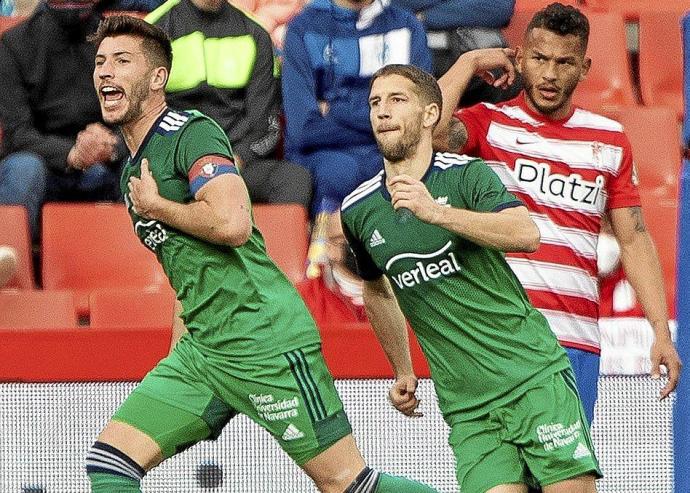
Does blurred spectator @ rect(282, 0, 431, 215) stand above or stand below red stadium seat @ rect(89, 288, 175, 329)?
above

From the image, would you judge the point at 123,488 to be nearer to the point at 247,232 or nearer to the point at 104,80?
the point at 247,232

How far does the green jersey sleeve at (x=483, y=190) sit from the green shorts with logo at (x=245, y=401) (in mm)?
712

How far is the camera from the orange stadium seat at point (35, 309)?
20.2ft

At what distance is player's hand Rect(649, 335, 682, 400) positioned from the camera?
4527mm

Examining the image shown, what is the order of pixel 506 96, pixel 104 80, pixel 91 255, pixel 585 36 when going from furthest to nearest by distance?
pixel 506 96 < pixel 91 255 < pixel 585 36 < pixel 104 80

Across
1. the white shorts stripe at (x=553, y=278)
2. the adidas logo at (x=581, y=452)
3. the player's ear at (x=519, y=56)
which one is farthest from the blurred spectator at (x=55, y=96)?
the adidas logo at (x=581, y=452)

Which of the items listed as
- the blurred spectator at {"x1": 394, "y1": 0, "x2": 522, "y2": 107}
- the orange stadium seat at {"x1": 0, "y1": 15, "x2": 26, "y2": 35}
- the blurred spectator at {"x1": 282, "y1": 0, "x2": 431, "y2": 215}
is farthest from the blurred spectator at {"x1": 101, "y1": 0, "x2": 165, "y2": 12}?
the blurred spectator at {"x1": 394, "y1": 0, "x2": 522, "y2": 107}

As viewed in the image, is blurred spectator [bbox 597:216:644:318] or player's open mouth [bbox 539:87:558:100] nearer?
player's open mouth [bbox 539:87:558:100]

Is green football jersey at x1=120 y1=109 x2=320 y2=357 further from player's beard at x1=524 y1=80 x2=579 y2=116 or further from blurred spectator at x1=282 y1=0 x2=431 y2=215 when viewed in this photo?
blurred spectator at x1=282 y1=0 x2=431 y2=215

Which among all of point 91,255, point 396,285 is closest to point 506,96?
point 91,255

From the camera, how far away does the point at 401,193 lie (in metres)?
3.84

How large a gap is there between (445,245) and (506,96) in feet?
11.1

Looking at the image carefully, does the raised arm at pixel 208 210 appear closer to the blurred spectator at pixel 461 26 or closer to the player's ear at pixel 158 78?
the player's ear at pixel 158 78

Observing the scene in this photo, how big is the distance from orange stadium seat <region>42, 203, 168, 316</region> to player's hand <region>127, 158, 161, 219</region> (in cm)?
262
